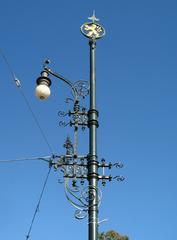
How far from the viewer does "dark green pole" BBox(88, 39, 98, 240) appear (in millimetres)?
6912

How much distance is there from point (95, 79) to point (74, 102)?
574 mm

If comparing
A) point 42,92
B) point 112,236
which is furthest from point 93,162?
point 112,236

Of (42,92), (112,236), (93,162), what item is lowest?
(93,162)

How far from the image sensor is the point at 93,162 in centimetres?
741

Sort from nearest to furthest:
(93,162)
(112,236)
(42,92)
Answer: (93,162), (42,92), (112,236)

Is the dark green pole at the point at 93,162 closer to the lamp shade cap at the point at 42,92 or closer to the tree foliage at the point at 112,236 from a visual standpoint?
the lamp shade cap at the point at 42,92

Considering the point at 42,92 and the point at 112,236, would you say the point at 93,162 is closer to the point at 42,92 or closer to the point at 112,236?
the point at 42,92

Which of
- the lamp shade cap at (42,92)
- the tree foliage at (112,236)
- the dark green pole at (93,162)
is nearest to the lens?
the dark green pole at (93,162)

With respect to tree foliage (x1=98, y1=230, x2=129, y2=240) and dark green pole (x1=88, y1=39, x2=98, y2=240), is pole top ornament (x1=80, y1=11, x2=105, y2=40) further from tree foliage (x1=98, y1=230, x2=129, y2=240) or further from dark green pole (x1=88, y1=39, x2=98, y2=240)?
tree foliage (x1=98, y1=230, x2=129, y2=240)

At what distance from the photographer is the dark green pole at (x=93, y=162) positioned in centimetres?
691

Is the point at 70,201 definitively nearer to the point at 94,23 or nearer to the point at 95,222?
the point at 95,222

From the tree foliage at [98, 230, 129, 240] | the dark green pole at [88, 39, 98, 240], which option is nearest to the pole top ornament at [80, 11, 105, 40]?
the dark green pole at [88, 39, 98, 240]

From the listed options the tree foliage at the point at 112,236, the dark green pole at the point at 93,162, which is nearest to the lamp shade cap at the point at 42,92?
the dark green pole at the point at 93,162

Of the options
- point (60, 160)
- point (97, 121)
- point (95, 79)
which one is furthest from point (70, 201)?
point (95, 79)
